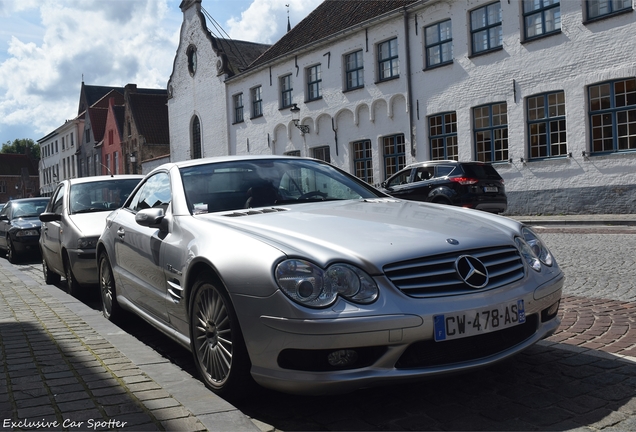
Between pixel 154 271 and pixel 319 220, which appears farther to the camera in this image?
pixel 154 271

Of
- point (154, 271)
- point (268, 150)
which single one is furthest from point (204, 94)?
point (154, 271)

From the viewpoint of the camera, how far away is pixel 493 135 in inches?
850

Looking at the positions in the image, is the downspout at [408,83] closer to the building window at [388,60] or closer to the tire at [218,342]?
the building window at [388,60]

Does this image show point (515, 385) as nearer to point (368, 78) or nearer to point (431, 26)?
point (431, 26)

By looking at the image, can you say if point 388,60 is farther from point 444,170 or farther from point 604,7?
point 444,170

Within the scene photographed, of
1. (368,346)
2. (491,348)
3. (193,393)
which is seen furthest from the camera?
(193,393)

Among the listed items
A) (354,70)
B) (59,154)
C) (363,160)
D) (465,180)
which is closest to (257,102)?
(354,70)

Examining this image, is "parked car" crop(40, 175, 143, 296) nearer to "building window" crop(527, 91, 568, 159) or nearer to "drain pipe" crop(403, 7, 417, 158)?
"building window" crop(527, 91, 568, 159)

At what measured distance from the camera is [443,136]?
23.2 m

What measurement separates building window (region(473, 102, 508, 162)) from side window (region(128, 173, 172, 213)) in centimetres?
1710

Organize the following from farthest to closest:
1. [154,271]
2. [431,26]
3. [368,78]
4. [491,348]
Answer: [368,78], [431,26], [154,271], [491,348]

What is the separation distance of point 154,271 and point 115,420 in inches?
62.1

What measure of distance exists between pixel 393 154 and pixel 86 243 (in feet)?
60.3

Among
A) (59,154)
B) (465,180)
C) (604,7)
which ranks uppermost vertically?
(59,154)
